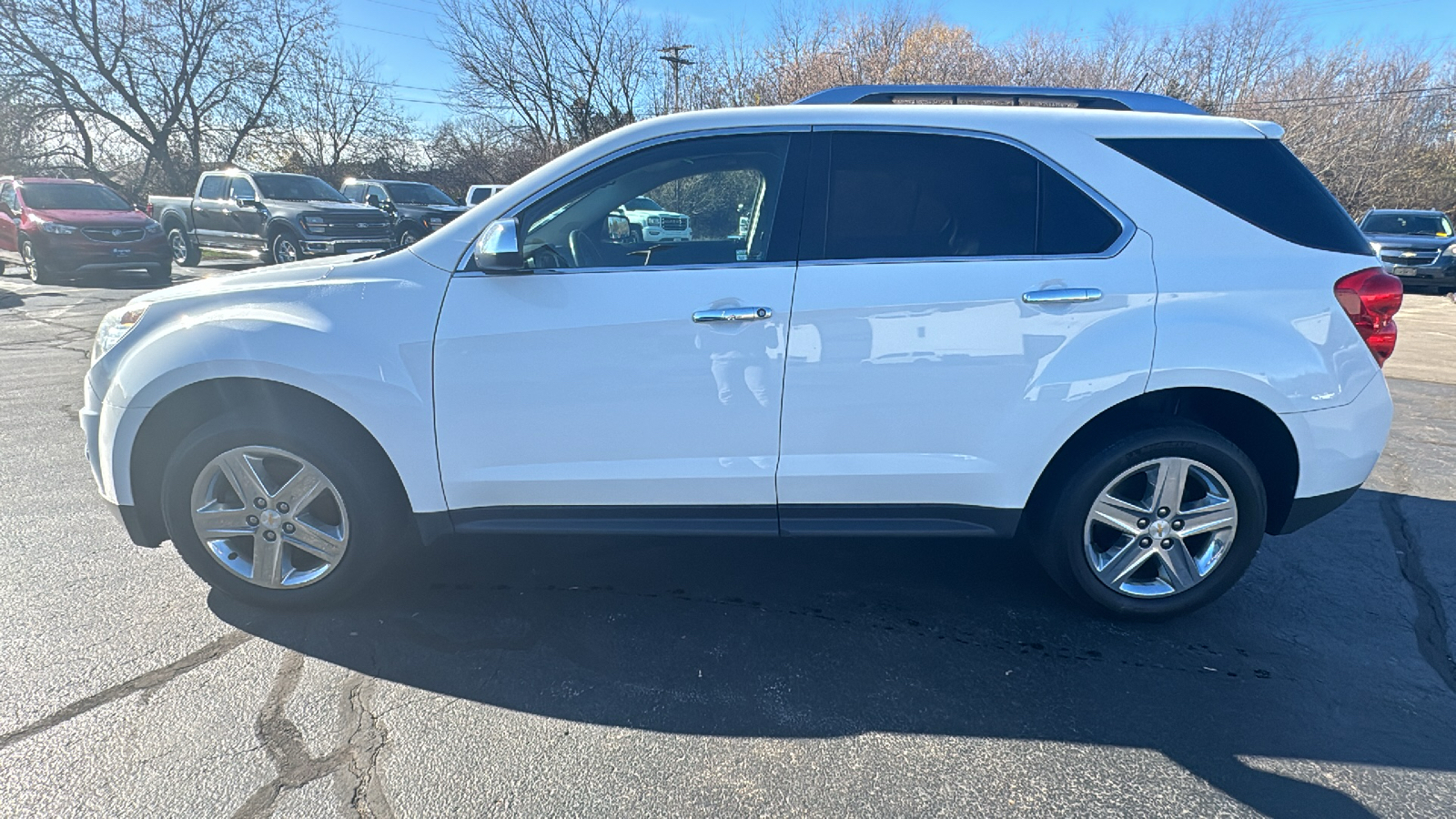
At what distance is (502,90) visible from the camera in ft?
105

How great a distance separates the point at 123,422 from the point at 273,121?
3535 centimetres

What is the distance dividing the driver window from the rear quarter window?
1.26 m

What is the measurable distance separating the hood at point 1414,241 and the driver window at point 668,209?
17.4m

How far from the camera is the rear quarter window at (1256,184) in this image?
2.86 meters

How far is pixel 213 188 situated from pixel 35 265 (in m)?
3.59

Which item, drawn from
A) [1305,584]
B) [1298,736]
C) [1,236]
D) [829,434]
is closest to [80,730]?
[829,434]

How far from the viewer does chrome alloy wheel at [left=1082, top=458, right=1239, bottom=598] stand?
9.77ft

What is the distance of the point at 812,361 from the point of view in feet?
9.13

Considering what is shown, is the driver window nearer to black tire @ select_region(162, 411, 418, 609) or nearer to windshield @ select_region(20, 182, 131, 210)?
black tire @ select_region(162, 411, 418, 609)

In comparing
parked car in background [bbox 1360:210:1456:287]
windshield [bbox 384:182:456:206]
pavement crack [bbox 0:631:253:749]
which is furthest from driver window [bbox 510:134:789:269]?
windshield [bbox 384:182:456:206]

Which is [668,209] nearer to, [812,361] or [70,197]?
[812,361]

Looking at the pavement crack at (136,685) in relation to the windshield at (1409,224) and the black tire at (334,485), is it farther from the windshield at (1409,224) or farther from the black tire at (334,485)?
the windshield at (1409,224)

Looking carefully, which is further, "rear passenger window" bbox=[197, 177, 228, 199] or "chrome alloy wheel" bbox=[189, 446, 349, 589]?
"rear passenger window" bbox=[197, 177, 228, 199]

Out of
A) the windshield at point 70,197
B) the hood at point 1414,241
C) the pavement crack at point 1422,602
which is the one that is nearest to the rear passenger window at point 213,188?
the windshield at point 70,197
